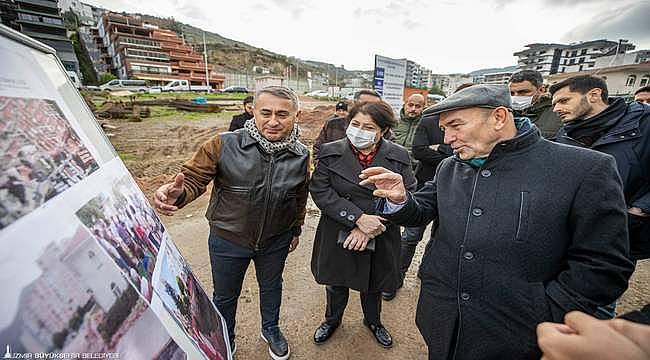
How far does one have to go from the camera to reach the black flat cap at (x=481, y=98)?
1.29 meters

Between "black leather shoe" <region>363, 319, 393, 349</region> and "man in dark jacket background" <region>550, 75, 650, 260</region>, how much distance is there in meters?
2.10

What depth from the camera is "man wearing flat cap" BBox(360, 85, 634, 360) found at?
Result: 1154mm

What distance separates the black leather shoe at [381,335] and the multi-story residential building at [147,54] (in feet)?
200

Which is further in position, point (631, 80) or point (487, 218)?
point (631, 80)

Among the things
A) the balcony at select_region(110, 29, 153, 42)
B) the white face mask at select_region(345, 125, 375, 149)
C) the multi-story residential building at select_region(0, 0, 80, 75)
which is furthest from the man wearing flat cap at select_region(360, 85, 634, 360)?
the balcony at select_region(110, 29, 153, 42)

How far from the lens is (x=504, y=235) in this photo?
4.09 ft

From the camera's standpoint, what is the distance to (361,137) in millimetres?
2004

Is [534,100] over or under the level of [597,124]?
over

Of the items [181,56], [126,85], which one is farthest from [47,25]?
[181,56]

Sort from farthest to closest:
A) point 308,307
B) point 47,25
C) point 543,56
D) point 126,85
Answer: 1. point 543,56
2. point 126,85
3. point 47,25
4. point 308,307

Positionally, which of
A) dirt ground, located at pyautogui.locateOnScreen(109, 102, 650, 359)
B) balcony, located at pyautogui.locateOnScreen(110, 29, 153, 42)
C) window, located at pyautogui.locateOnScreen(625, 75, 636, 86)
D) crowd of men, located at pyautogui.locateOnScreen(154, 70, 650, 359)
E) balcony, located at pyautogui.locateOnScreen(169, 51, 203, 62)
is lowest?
dirt ground, located at pyautogui.locateOnScreen(109, 102, 650, 359)

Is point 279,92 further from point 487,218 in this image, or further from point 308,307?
point 308,307

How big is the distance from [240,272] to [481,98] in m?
1.83

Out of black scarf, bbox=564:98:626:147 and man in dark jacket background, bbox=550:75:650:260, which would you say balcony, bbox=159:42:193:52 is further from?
black scarf, bbox=564:98:626:147
